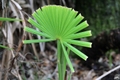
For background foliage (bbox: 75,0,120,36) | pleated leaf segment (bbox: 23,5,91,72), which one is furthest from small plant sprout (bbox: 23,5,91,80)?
background foliage (bbox: 75,0,120,36)

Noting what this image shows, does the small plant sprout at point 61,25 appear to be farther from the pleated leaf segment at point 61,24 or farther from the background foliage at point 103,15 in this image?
the background foliage at point 103,15

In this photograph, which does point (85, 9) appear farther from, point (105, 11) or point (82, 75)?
point (82, 75)

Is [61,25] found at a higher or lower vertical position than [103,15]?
lower

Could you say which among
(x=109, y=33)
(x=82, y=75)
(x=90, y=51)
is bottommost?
(x=82, y=75)

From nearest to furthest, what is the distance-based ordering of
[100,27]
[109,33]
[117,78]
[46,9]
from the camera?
[46,9], [117,78], [109,33], [100,27]

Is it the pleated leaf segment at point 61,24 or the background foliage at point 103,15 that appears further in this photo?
the background foliage at point 103,15

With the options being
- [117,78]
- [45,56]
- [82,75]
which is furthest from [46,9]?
[45,56]

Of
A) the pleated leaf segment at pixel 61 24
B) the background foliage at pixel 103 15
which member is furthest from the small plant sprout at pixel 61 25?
the background foliage at pixel 103 15

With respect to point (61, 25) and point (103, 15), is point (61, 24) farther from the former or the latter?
point (103, 15)

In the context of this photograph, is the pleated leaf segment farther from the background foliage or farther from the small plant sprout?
the background foliage

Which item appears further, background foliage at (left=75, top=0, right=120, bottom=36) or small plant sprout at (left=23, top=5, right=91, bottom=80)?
background foliage at (left=75, top=0, right=120, bottom=36)

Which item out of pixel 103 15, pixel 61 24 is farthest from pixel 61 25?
pixel 103 15
